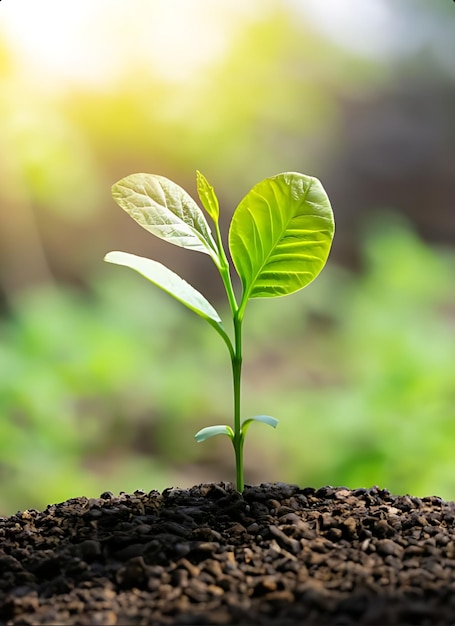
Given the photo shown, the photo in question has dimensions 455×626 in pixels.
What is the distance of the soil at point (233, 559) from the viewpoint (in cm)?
63

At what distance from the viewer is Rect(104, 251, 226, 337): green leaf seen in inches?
32.5

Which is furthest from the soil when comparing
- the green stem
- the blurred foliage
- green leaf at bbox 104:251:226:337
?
the blurred foliage

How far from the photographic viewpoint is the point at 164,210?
93cm

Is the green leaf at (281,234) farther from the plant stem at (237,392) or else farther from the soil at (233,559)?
the soil at (233,559)

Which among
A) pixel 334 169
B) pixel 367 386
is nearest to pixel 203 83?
pixel 334 169

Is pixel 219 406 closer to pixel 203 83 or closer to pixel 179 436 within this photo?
pixel 179 436

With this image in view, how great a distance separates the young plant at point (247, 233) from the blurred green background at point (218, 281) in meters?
1.11

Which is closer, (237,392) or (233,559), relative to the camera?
(233,559)

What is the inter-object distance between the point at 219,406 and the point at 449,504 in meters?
1.18

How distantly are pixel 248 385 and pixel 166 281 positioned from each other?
139 cm

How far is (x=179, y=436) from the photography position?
83.5 inches

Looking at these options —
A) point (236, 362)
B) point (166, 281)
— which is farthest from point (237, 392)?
point (166, 281)

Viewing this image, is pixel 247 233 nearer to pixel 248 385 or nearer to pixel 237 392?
pixel 237 392

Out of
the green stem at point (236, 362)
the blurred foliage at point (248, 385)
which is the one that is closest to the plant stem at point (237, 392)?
the green stem at point (236, 362)
